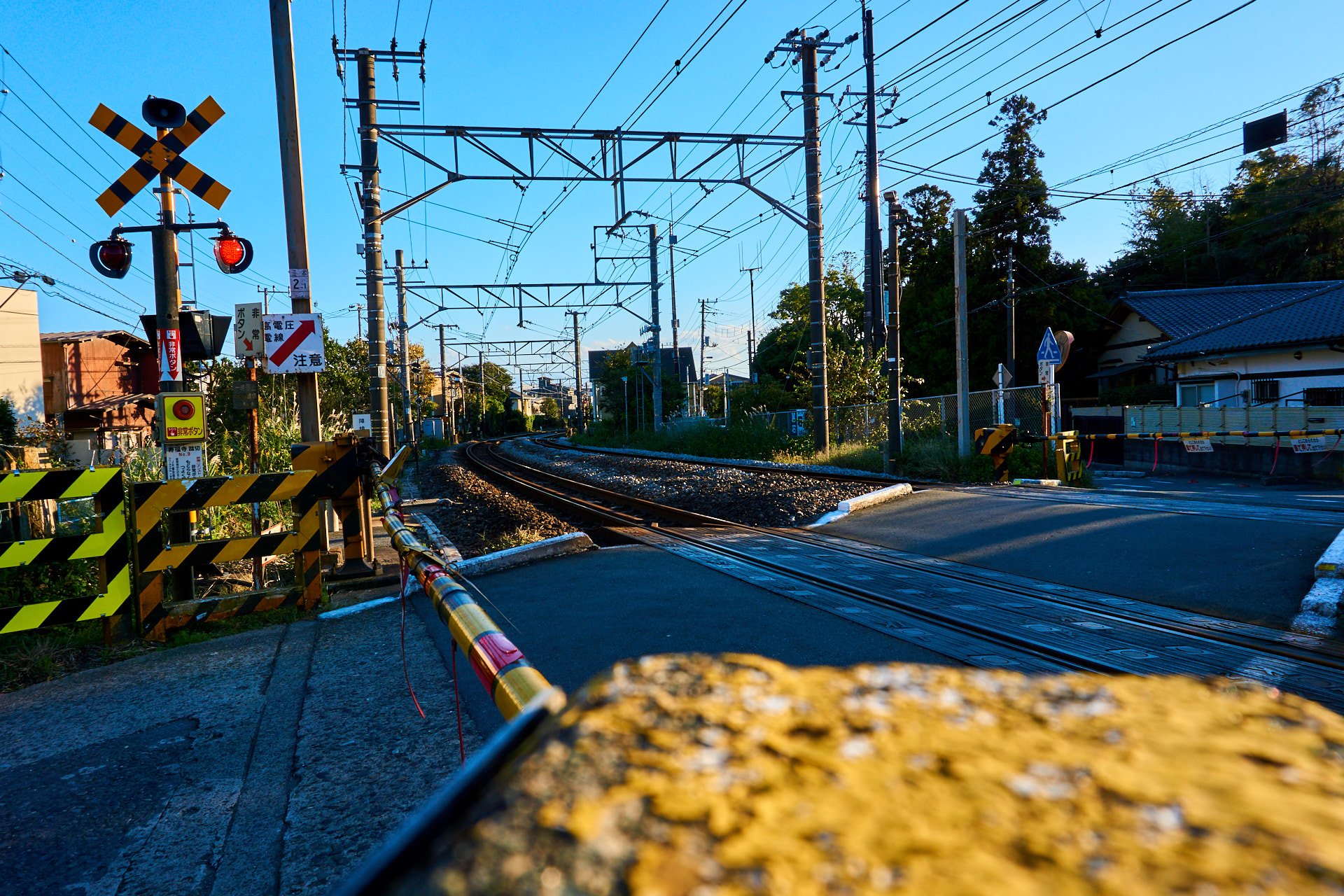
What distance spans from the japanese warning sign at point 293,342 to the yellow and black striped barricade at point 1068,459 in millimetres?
12951

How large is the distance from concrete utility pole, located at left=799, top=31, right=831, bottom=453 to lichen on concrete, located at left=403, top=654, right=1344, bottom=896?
19.4 meters

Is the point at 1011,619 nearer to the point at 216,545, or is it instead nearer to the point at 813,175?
the point at 216,545

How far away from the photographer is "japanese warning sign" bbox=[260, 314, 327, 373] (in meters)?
9.09

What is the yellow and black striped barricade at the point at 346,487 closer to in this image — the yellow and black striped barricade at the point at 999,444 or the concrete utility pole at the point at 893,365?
the yellow and black striped barricade at the point at 999,444

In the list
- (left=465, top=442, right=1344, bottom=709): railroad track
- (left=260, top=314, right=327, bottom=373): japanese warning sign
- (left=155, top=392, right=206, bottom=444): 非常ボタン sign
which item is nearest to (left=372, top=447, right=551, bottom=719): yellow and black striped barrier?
(left=465, top=442, right=1344, bottom=709): railroad track

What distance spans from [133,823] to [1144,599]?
6432 millimetres

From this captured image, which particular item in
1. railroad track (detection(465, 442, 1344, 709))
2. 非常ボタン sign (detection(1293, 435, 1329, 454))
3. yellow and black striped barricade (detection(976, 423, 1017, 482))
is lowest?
railroad track (detection(465, 442, 1344, 709))

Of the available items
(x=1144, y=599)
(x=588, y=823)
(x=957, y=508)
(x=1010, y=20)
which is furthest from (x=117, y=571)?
(x=1010, y=20)

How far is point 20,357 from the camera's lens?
31.2 meters

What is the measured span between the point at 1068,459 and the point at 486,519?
10917 mm

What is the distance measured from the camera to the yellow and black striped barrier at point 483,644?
1578mm

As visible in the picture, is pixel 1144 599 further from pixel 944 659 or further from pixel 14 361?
pixel 14 361

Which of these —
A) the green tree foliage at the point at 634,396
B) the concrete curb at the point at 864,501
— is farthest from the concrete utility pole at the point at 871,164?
the green tree foliage at the point at 634,396

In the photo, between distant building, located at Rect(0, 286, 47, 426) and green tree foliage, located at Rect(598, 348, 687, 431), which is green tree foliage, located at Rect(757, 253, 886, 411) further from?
distant building, located at Rect(0, 286, 47, 426)
